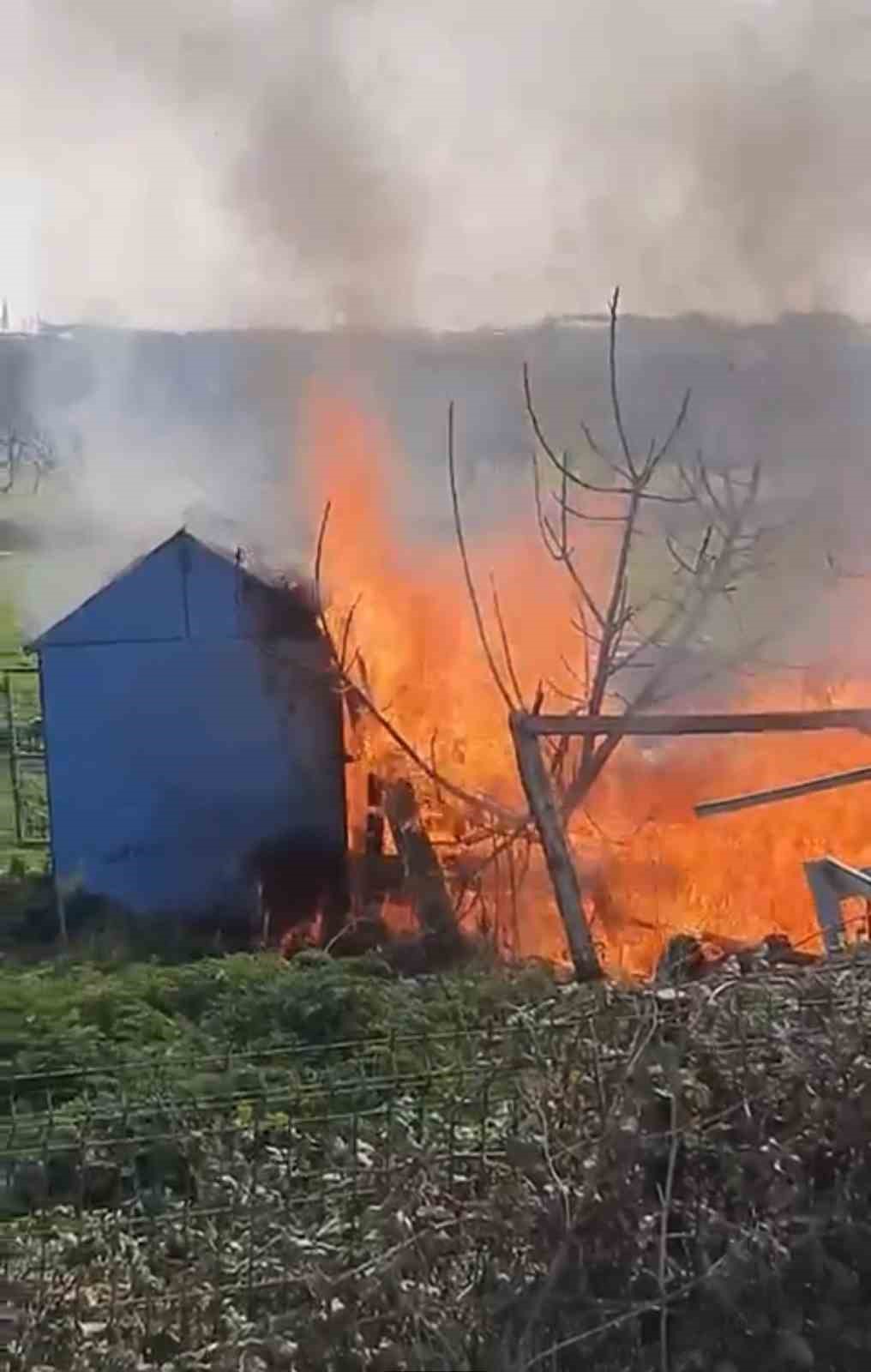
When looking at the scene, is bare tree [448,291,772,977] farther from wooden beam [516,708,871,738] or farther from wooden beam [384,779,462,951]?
wooden beam [384,779,462,951]

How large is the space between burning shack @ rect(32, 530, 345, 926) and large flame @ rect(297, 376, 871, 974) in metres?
0.29

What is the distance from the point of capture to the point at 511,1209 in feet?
11.6

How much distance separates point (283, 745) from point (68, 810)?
1.23 metres

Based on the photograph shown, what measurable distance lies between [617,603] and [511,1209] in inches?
222

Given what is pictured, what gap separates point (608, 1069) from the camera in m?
3.66

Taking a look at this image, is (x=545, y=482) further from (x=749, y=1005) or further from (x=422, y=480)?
(x=749, y=1005)

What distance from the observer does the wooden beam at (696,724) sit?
24.8ft

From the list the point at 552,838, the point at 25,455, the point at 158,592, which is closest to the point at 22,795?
the point at 158,592

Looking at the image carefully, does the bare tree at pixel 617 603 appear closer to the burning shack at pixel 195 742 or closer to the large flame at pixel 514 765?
the large flame at pixel 514 765

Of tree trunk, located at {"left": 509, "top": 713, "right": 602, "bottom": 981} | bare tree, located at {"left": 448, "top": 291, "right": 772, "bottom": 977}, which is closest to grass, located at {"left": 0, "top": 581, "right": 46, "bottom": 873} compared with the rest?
bare tree, located at {"left": 448, "top": 291, "right": 772, "bottom": 977}

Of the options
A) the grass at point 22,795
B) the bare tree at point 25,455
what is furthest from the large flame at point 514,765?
the bare tree at point 25,455

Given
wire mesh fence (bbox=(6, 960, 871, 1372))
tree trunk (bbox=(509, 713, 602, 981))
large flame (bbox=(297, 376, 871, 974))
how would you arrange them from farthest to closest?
large flame (bbox=(297, 376, 871, 974))
tree trunk (bbox=(509, 713, 602, 981))
wire mesh fence (bbox=(6, 960, 871, 1372))

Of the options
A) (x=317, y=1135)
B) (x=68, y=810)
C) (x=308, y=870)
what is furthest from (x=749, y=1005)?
(x=68, y=810)

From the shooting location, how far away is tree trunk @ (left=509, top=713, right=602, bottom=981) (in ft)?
24.6
